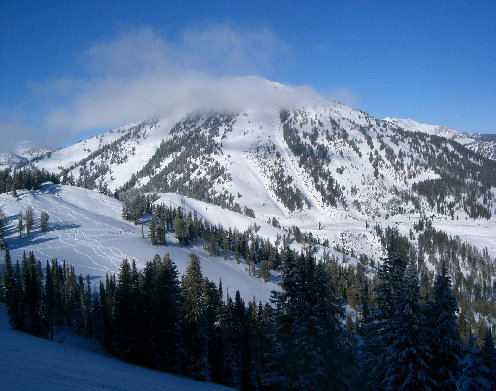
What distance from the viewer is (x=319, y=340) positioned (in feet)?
69.3

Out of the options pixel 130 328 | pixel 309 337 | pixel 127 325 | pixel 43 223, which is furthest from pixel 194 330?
pixel 43 223

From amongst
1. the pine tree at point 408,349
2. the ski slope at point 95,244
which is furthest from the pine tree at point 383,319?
the ski slope at point 95,244

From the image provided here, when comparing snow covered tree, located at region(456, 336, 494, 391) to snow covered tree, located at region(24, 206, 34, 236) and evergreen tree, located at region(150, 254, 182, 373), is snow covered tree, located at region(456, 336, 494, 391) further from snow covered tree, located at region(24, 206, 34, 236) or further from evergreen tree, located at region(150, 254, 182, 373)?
snow covered tree, located at region(24, 206, 34, 236)

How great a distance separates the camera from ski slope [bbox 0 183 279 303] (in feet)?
341

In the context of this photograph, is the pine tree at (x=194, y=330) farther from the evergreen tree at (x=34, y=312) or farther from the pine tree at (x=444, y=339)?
the evergreen tree at (x=34, y=312)

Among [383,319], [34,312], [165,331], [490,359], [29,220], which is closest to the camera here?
[490,359]

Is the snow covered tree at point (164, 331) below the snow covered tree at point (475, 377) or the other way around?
below

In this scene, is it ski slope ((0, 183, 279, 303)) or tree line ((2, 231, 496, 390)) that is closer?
tree line ((2, 231, 496, 390))

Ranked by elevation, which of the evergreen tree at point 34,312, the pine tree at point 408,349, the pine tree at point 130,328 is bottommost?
the evergreen tree at point 34,312

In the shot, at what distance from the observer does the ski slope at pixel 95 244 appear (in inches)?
4092

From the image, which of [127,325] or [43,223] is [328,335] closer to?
[127,325]

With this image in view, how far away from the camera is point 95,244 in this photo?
11831 centimetres

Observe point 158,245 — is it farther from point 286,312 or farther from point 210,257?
point 286,312

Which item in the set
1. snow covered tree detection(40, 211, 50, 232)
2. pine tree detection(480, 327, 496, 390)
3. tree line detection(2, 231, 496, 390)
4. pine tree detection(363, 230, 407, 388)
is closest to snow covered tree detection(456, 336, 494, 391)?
tree line detection(2, 231, 496, 390)
